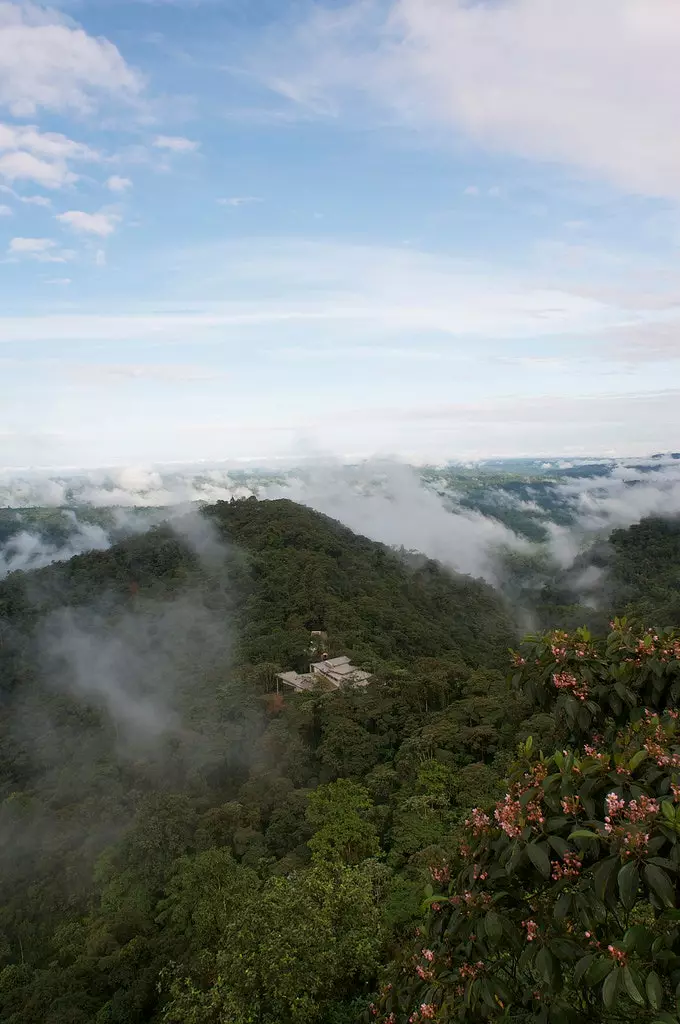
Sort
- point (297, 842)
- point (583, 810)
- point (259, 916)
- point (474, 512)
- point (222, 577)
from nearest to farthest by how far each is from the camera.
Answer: point (583, 810), point (259, 916), point (297, 842), point (222, 577), point (474, 512)

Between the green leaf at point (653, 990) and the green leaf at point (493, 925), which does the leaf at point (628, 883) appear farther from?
the green leaf at point (493, 925)

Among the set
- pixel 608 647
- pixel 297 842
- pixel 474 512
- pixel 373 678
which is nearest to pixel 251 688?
pixel 373 678

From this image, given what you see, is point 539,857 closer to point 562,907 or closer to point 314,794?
point 562,907

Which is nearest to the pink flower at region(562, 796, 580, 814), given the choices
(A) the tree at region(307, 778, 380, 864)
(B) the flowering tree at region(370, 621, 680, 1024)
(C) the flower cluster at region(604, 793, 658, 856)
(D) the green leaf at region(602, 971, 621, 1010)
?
(B) the flowering tree at region(370, 621, 680, 1024)

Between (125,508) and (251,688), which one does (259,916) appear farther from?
(125,508)

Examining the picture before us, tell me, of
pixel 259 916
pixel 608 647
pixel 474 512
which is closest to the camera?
pixel 608 647

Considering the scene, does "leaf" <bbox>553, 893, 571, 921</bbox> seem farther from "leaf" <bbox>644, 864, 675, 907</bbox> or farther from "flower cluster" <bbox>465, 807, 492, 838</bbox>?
"flower cluster" <bbox>465, 807, 492, 838</bbox>

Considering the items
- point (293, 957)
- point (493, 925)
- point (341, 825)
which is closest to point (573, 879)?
point (493, 925)
